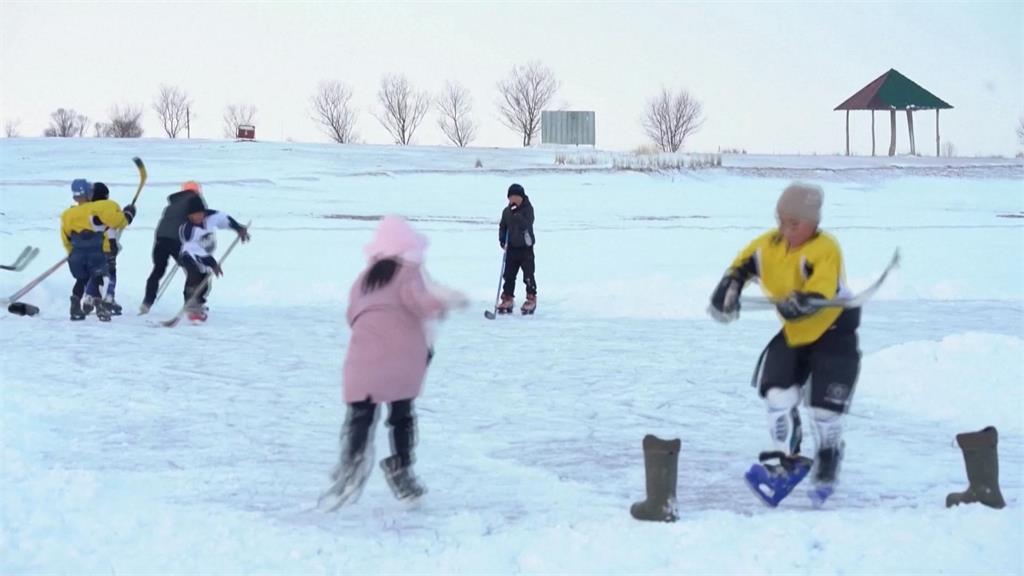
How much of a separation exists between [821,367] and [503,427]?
268 centimetres

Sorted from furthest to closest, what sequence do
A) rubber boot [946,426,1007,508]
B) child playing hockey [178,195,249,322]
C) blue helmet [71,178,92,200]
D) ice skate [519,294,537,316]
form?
ice skate [519,294,537,316] < child playing hockey [178,195,249,322] < blue helmet [71,178,92,200] < rubber boot [946,426,1007,508]

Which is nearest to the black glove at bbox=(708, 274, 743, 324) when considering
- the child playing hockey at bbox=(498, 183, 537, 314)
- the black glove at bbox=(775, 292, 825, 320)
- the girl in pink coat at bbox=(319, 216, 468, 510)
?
the black glove at bbox=(775, 292, 825, 320)

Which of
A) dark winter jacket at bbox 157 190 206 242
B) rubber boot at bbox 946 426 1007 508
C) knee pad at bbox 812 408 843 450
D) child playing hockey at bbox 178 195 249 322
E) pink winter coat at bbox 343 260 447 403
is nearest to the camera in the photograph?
rubber boot at bbox 946 426 1007 508

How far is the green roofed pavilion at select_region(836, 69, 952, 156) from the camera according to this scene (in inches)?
2159

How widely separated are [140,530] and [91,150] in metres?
40.3

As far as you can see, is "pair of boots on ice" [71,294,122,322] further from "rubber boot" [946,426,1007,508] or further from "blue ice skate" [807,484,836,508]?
"rubber boot" [946,426,1007,508]

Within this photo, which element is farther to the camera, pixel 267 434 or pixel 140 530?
pixel 267 434

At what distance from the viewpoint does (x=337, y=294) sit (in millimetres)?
17531

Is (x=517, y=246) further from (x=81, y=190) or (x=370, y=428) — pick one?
(x=370, y=428)

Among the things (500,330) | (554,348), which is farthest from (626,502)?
(500,330)

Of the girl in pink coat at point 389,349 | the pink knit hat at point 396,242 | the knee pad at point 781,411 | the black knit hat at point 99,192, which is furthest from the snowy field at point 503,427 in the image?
the black knit hat at point 99,192

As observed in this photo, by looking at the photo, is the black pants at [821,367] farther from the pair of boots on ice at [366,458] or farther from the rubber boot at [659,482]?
the pair of boots on ice at [366,458]

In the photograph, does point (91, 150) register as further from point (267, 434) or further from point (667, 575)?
point (667, 575)

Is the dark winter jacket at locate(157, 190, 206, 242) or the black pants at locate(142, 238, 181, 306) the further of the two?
the black pants at locate(142, 238, 181, 306)
